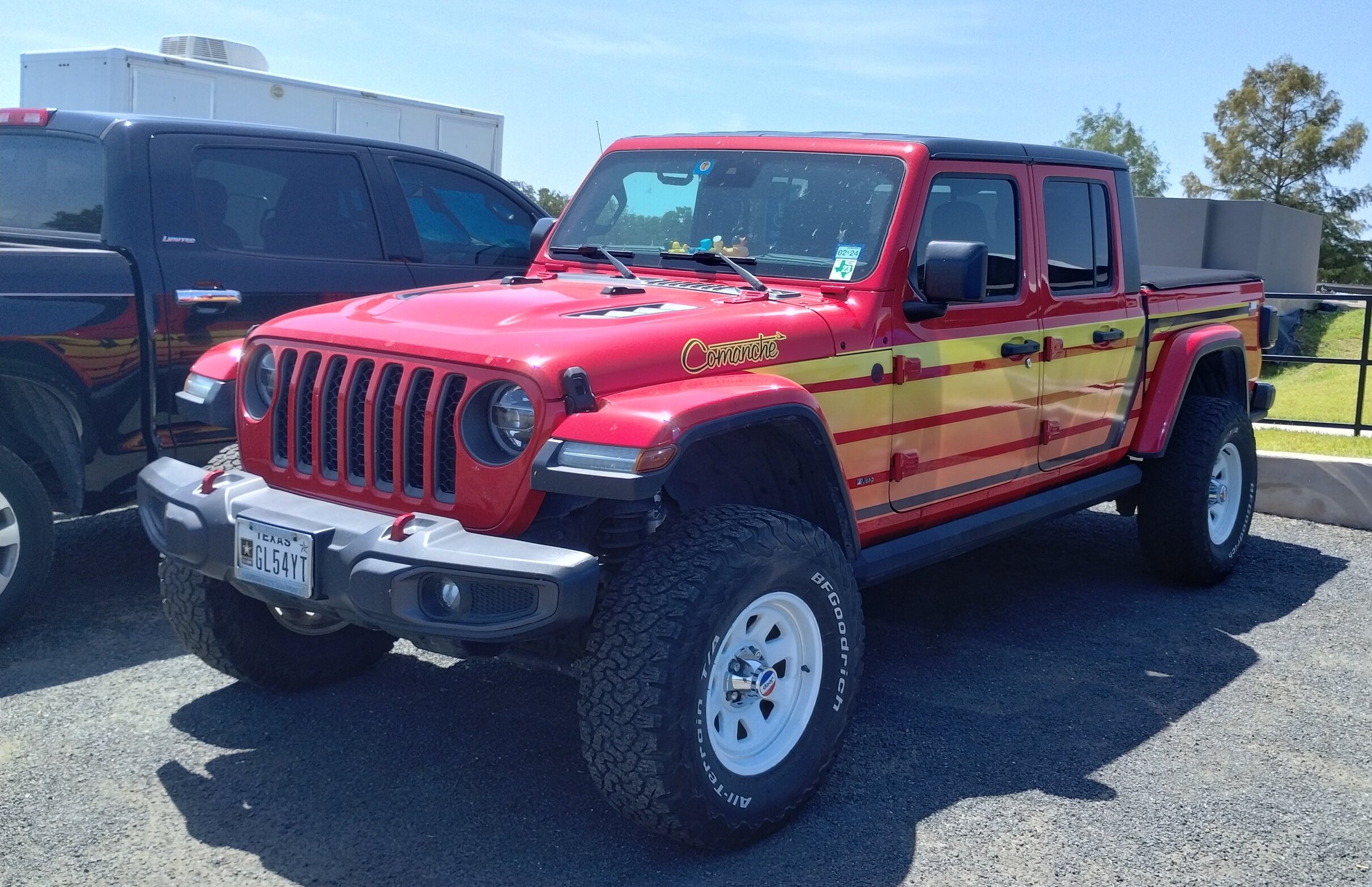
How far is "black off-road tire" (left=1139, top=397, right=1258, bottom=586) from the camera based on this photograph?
6.01 meters

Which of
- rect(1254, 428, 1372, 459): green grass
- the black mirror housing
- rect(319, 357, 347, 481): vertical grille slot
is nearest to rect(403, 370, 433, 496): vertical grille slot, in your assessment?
rect(319, 357, 347, 481): vertical grille slot

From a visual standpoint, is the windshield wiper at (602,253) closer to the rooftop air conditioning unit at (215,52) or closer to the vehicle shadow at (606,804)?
the vehicle shadow at (606,804)

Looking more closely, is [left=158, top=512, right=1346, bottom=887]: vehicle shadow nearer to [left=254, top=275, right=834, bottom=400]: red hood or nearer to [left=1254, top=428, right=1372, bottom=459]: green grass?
[left=254, top=275, right=834, bottom=400]: red hood

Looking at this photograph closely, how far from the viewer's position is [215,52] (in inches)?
464

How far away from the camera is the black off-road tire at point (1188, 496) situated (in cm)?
601

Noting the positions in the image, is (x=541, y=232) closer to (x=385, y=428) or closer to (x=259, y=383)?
(x=259, y=383)

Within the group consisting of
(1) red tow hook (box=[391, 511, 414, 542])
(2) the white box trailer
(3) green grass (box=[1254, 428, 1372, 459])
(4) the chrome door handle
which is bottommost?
(3) green grass (box=[1254, 428, 1372, 459])

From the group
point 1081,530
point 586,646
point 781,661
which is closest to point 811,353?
point 781,661

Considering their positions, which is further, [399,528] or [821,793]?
[821,793]

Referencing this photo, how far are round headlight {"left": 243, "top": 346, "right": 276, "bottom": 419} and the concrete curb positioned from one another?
612 cm

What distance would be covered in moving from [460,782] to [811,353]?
171 centimetres

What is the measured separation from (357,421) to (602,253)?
1547 millimetres

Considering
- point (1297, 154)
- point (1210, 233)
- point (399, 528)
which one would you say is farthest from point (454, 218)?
point (1297, 154)

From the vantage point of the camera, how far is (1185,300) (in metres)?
6.21
